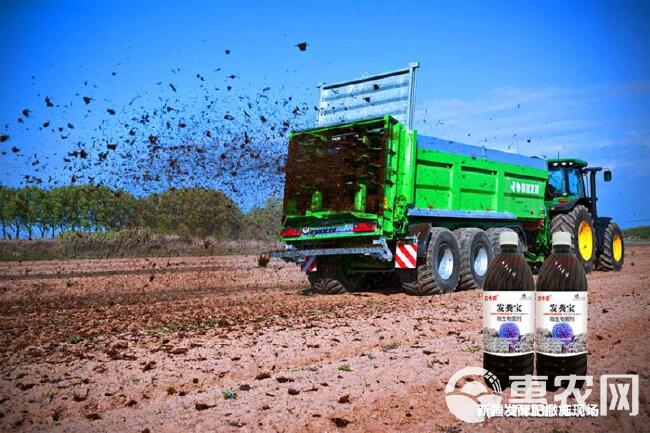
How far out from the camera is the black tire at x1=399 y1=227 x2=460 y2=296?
13055 mm

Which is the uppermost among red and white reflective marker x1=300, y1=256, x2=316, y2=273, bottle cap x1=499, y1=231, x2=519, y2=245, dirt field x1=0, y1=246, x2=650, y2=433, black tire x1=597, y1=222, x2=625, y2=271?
black tire x1=597, y1=222, x2=625, y2=271

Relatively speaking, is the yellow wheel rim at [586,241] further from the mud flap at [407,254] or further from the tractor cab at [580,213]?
the mud flap at [407,254]

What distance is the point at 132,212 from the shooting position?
150 feet

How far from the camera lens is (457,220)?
1449 centimetres

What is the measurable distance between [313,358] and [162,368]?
154cm

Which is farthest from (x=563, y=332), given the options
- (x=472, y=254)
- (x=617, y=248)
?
(x=617, y=248)

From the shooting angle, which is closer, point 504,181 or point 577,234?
point 504,181

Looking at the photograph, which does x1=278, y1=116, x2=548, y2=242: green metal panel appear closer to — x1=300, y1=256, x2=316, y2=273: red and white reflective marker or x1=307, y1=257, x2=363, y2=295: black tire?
x1=300, y1=256, x2=316, y2=273: red and white reflective marker

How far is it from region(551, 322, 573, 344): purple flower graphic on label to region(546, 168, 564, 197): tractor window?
15.4 m

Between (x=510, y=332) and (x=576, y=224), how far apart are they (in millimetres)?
14840

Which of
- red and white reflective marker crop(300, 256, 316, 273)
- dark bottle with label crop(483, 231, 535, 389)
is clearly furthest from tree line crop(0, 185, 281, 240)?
dark bottle with label crop(483, 231, 535, 389)

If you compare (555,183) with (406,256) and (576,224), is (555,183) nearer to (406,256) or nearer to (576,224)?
(576,224)

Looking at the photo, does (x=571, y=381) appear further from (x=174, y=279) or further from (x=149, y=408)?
(x=174, y=279)

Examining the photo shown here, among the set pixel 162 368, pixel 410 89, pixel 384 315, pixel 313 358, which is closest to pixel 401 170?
pixel 410 89
